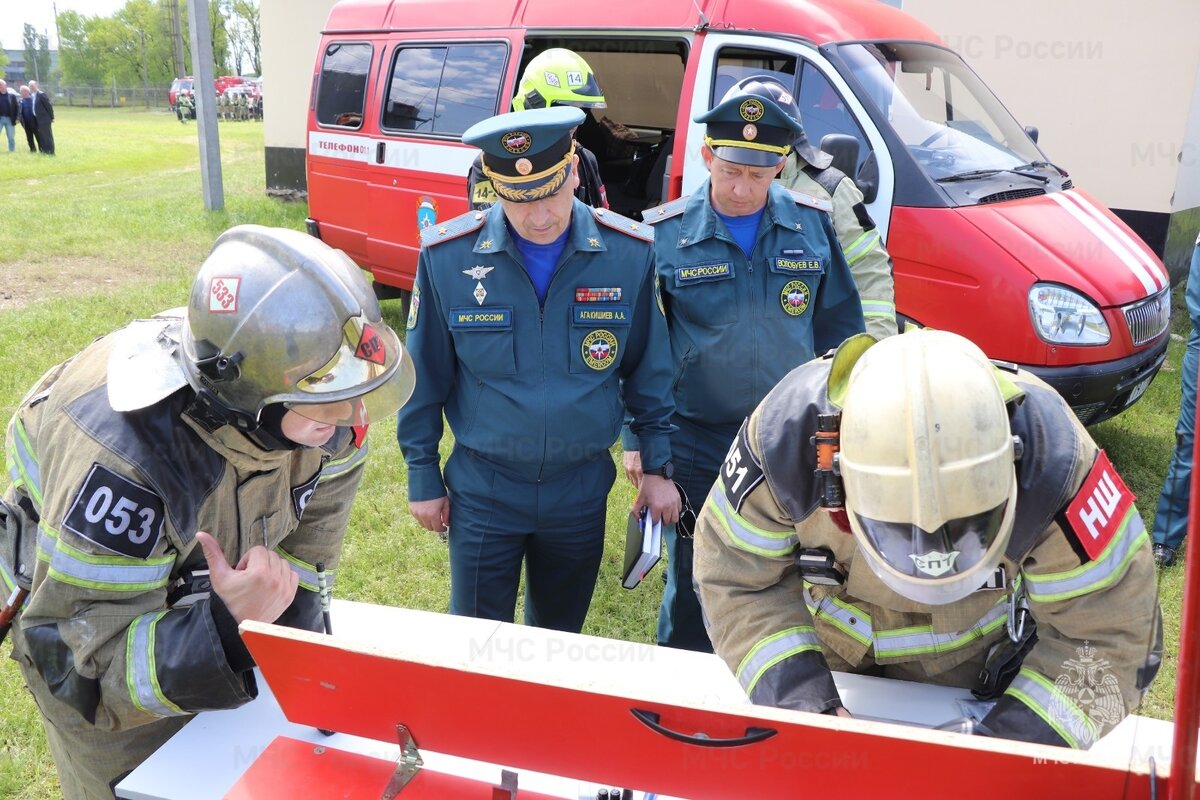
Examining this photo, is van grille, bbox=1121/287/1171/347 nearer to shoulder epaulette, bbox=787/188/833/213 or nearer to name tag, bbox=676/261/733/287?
shoulder epaulette, bbox=787/188/833/213

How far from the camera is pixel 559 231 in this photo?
2803 millimetres

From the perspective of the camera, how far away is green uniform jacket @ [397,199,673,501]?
2773 mm

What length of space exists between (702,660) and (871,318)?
1730 mm

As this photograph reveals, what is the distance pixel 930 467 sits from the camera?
4.59ft

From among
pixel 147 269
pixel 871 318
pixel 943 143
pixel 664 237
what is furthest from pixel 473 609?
pixel 147 269

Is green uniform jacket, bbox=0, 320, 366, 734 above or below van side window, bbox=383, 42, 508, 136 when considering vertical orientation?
below

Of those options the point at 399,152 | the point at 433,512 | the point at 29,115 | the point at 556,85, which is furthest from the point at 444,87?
the point at 29,115

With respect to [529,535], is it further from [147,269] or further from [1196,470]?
[147,269]

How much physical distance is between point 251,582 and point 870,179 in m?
3.90

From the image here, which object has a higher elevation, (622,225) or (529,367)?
(622,225)

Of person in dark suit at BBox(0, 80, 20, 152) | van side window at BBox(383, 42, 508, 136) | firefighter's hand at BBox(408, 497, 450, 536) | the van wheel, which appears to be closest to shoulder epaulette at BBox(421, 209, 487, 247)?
firefighter's hand at BBox(408, 497, 450, 536)

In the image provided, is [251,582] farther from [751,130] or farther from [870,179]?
[870,179]

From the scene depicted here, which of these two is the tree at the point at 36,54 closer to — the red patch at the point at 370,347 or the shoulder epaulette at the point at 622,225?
the shoulder epaulette at the point at 622,225

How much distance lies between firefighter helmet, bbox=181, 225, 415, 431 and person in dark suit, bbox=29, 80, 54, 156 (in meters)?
23.9
